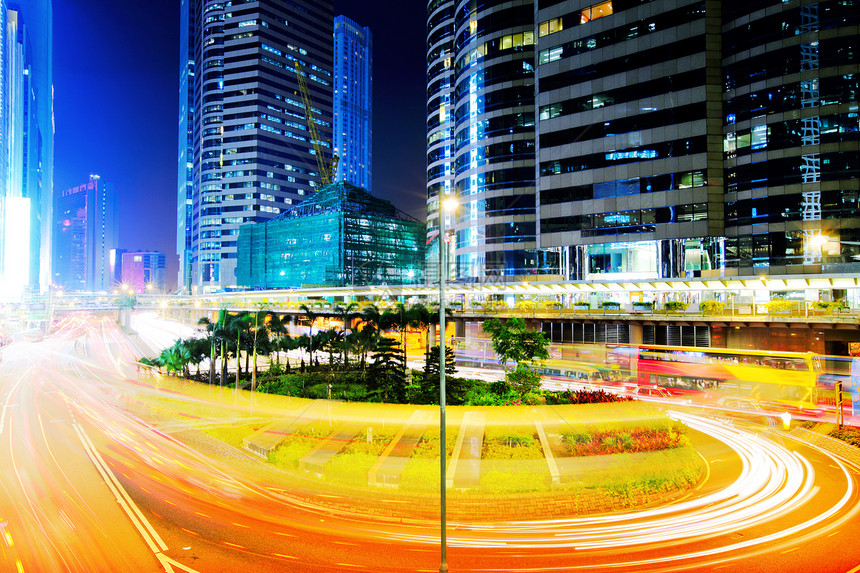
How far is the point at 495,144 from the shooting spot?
75938 millimetres

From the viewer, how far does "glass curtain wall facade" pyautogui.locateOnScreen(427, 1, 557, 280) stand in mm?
73750

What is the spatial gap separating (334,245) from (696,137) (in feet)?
301

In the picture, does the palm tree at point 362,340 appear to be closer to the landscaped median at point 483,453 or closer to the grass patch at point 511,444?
the landscaped median at point 483,453

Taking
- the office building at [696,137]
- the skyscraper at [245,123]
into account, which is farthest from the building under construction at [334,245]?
the office building at [696,137]

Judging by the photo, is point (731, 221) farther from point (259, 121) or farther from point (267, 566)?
point (259, 121)

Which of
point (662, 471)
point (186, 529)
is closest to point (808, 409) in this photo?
point (662, 471)

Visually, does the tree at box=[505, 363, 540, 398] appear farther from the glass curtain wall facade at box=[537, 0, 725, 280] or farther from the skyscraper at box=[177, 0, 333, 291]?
the skyscraper at box=[177, 0, 333, 291]

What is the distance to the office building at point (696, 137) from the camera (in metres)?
51.5

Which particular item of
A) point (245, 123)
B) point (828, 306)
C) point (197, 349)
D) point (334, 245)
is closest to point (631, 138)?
point (828, 306)

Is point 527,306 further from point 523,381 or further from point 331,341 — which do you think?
point 523,381

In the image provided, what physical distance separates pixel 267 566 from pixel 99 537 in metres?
6.09

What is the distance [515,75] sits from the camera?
7431 cm

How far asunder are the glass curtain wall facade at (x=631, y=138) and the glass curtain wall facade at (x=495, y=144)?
27.5 feet

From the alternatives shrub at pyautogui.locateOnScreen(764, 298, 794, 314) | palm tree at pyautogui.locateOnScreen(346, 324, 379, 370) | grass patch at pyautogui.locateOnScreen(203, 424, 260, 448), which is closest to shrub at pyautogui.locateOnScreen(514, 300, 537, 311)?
palm tree at pyautogui.locateOnScreen(346, 324, 379, 370)
